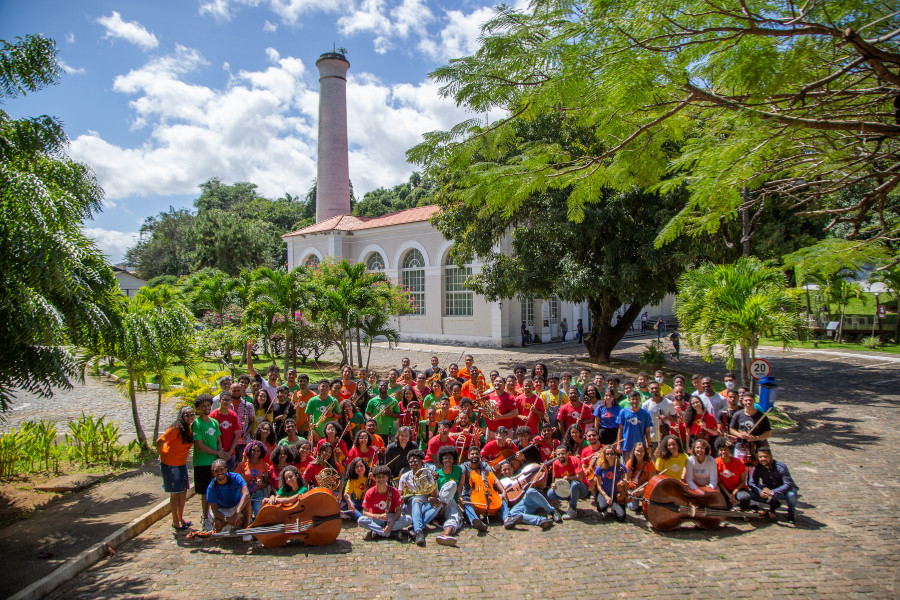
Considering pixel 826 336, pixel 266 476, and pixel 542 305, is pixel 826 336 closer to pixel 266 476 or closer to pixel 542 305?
pixel 542 305

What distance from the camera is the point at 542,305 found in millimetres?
26609

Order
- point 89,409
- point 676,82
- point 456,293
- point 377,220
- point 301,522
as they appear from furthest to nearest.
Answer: point 377,220
point 456,293
point 89,409
point 301,522
point 676,82

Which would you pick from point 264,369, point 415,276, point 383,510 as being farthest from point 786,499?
point 415,276

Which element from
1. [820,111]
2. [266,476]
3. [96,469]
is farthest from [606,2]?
[96,469]

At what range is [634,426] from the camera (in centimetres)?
741

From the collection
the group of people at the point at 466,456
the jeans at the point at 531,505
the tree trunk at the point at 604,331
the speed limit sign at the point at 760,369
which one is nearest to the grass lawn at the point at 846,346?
the tree trunk at the point at 604,331

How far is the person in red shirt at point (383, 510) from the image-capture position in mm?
6105

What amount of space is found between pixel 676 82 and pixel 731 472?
4.99m

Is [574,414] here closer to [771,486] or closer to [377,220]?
[771,486]

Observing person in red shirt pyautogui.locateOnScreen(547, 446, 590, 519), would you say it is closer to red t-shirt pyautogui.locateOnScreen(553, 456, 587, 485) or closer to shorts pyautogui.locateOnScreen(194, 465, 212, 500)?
red t-shirt pyautogui.locateOnScreen(553, 456, 587, 485)

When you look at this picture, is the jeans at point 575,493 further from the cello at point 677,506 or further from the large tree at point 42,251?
the large tree at point 42,251

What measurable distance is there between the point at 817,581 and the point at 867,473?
13.4ft

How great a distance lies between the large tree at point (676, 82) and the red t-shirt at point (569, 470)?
3.60 metres

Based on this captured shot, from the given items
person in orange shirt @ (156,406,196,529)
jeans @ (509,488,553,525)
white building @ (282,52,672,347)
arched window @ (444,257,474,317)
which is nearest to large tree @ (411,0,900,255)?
jeans @ (509,488,553,525)
